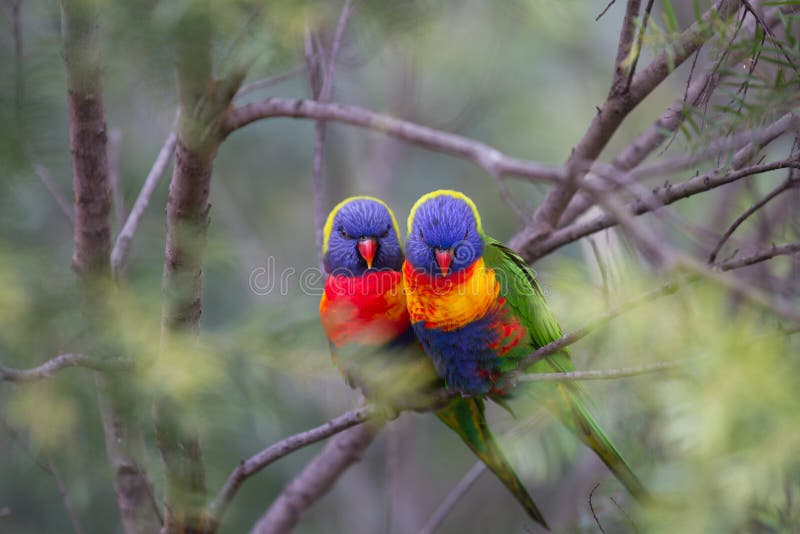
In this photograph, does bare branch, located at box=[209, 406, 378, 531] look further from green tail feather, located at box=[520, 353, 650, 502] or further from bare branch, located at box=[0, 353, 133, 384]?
green tail feather, located at box=[520, 353, 650, 502]

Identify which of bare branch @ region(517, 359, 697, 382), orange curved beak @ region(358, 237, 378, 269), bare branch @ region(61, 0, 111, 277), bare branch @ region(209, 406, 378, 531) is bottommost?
bare branch @ region(517, 359, 697, 382)

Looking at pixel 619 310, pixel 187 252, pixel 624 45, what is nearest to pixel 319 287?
pixel 187 252

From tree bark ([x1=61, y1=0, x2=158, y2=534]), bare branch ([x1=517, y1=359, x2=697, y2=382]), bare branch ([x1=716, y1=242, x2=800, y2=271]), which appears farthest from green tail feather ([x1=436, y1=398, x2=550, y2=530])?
bare branch ([x1=716, y1=242, x2=800, y2=271])

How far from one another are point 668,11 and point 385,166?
2.58 metres

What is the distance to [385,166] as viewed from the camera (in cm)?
368

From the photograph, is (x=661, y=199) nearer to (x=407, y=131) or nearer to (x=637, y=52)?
(x=637, y=52)

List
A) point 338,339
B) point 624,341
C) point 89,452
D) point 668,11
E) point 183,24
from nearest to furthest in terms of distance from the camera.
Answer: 1. point 183,24
2. point 668,11
3. point 624,341
4. point 89,452
5. point 338,339

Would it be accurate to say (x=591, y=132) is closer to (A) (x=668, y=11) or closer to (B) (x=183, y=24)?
(A) (x=668, y=11)

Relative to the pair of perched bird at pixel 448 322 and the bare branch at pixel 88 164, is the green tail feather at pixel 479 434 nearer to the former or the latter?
the pair of perched bird at pixel 448 322

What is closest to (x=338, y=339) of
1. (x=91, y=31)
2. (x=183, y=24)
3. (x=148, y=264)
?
(x=148, y=264)

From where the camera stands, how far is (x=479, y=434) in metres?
2.22

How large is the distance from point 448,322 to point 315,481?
0.75 meters

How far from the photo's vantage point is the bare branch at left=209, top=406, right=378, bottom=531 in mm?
1606

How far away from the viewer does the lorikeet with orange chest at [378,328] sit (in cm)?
214
